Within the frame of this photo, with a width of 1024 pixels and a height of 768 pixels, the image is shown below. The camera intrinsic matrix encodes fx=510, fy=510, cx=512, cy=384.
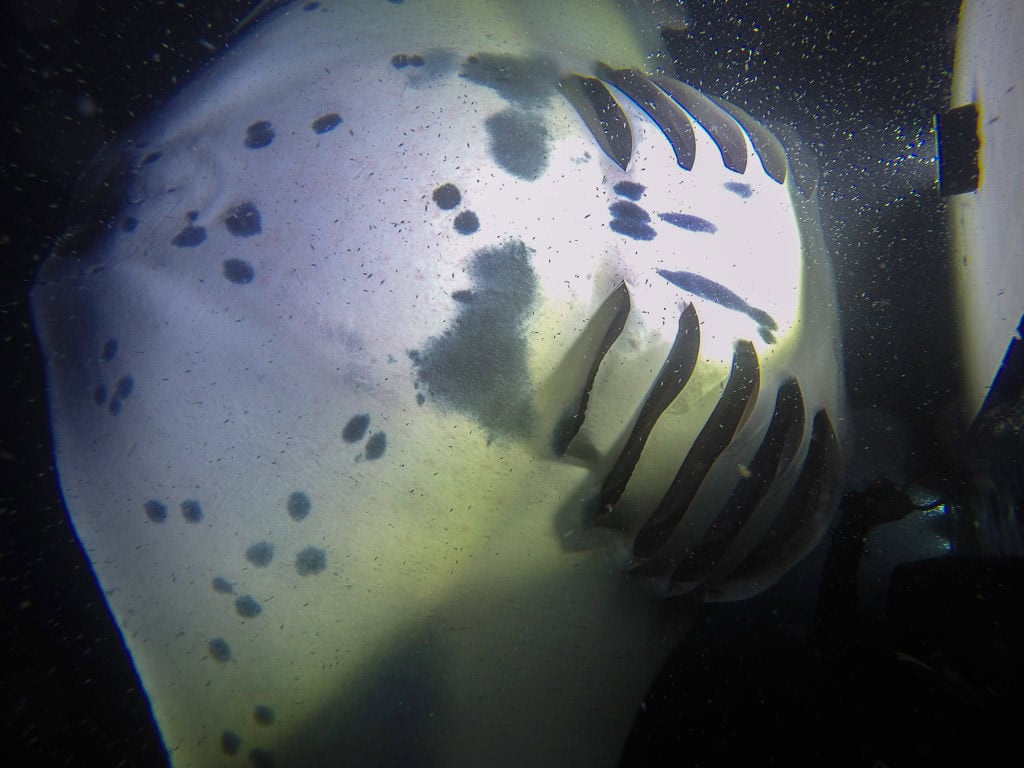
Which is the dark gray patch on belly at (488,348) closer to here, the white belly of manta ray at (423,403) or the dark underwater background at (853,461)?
the white belly of manta ray at (423,403)

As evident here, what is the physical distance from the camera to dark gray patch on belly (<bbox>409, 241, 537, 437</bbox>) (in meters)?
0.93

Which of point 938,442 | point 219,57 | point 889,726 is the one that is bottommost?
point 889,726

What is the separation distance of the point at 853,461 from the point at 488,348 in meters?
1.03

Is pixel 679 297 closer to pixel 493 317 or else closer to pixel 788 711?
pixel 493 317

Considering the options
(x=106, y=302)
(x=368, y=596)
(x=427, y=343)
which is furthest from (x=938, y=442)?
(x=106, y=302)

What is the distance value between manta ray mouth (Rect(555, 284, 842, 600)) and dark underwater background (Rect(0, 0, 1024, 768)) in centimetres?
17

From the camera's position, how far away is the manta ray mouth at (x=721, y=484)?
98cm

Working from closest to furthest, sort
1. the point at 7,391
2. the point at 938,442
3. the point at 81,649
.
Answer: the point at 938,442 < the point at 81,649 < the point at 7,391

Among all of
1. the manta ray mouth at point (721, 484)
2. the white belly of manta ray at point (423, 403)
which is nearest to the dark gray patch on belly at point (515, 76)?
the white belly of manta ray at point (423, 403)

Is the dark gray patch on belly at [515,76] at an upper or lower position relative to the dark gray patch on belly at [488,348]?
upper

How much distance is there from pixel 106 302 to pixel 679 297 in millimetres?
1193

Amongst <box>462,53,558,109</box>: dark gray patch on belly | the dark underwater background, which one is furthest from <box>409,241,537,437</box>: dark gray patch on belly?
the dark underwater background

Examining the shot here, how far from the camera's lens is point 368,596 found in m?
0.98

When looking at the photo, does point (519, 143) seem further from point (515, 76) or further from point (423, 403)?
point (423, 403)
